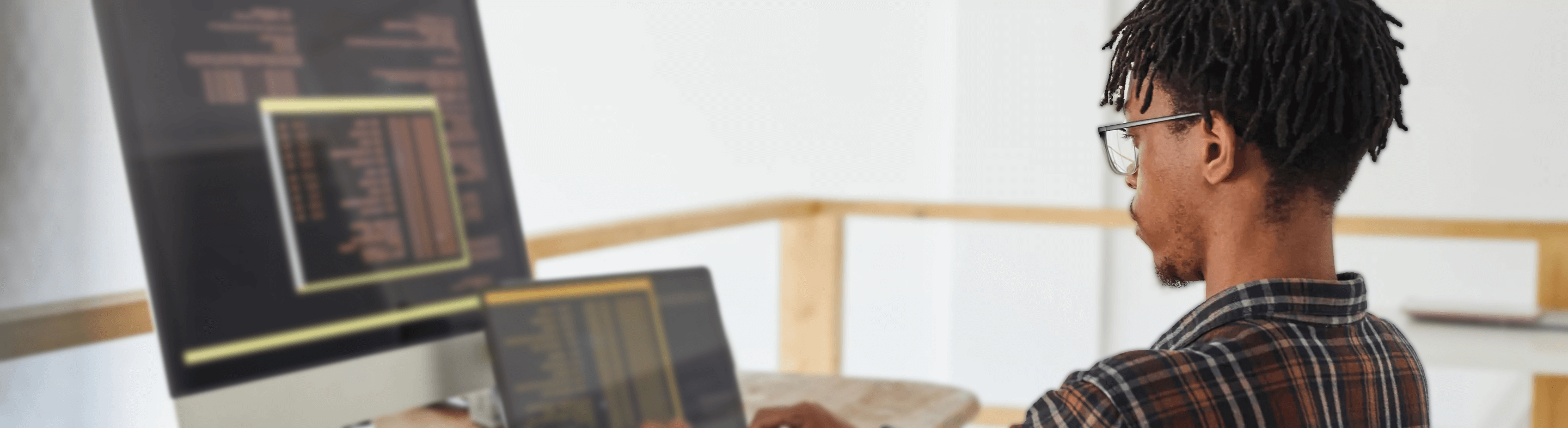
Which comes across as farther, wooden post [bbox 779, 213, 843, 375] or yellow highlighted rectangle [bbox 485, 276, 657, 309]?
wooden post [bbox 779, 213, 843, 375]

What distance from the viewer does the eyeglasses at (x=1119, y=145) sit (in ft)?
2.43

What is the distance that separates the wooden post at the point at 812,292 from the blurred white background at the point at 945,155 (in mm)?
369

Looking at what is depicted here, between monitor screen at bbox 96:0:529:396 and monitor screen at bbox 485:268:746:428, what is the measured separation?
72 millimetres

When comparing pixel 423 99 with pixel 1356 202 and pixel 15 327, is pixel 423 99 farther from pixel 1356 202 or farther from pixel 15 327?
pixel 1356 202

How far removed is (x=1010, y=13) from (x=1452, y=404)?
5.23 feet

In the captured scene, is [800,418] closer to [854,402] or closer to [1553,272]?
[854,402]

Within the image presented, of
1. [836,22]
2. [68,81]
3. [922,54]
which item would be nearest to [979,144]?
[922,54]

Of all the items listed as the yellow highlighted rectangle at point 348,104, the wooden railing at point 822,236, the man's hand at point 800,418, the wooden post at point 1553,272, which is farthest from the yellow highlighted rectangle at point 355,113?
the wooden post at point 1553,272

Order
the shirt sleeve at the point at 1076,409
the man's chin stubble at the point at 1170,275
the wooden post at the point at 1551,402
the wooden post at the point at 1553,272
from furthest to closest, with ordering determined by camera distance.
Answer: the wooden post at the point at 1553,272, the wooden post at the point at 1551,402, the man's chin stubble at the point at 1170,275, the shirt sleeve at the point at 1076,409

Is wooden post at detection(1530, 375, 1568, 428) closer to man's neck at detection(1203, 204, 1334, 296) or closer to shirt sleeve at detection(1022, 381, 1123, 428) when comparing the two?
man's neck at detection(1203, 204, 1334, 296)

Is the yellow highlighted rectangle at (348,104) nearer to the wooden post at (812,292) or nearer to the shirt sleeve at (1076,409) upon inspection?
the shirt sleeve at (1076,409)

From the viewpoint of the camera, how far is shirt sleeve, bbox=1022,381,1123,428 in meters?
0.66

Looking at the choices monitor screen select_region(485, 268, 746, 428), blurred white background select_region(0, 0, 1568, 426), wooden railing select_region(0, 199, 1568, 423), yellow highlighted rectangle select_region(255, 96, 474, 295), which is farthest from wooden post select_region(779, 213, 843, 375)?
yellow highlighted rectangle select_region(255, 96, 474, 295)

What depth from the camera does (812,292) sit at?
2.66 meters
